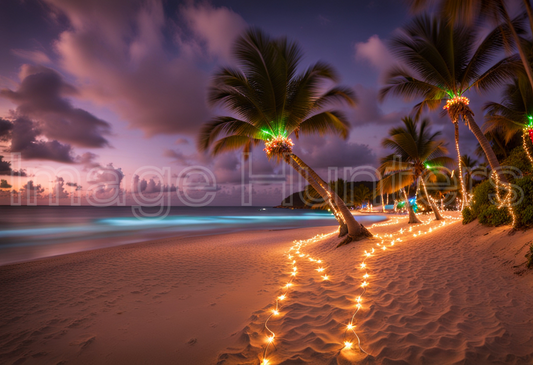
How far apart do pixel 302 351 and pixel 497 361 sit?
1822 mm

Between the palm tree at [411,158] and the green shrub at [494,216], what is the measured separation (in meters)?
7.42

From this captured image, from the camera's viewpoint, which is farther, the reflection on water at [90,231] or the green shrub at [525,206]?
the reflection on water at [90,231]

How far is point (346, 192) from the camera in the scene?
167 ft

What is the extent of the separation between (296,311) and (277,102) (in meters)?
6.86


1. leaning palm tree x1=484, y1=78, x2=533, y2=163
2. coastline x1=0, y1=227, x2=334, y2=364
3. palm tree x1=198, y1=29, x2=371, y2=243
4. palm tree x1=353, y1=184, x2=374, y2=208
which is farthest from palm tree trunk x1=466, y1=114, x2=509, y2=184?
palm tree x1=353, y1=184, x2=374, y2=208

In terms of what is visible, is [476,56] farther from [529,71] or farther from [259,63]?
[259,63]

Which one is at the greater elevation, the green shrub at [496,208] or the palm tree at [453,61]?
the palm tree at [453,61]

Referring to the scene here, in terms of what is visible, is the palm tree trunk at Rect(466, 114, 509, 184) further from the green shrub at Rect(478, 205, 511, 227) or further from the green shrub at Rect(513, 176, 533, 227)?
the green shrub at Rect(513, 176, 533, 227)

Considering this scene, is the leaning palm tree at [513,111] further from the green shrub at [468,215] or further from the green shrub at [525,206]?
the green shrub at [525,206]

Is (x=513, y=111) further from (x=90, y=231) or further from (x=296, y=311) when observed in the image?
(x=90, y=231)

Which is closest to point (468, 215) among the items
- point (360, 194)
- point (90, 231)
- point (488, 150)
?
point (488, 150)

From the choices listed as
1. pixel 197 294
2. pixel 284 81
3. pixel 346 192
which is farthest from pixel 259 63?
pixel 346 192

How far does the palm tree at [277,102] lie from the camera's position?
799cm

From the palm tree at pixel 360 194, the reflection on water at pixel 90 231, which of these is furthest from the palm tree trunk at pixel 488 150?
the palm tree at pixel 360 194
